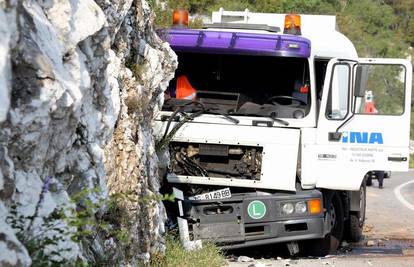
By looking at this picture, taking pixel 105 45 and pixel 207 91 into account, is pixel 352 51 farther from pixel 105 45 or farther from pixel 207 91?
pixel 105 45

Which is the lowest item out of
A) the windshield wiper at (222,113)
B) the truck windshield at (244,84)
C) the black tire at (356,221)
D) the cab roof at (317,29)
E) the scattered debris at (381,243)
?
the scattered debris at (381,243)

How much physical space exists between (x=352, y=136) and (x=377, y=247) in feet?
8.77

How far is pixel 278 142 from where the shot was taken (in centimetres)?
930

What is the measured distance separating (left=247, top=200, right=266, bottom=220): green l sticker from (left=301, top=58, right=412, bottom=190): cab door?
1.79 ft

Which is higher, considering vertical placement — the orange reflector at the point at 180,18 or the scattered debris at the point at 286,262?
the orange reflector at the point at 180,18

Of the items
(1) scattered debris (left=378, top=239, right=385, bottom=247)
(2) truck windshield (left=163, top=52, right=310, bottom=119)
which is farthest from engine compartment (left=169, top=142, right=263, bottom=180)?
(1) scattered debris (left=378, top=239, right=385, bottom=247)

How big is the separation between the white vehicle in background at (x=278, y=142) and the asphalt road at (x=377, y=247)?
334mm

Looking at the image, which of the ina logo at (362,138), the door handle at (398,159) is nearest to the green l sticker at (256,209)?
the ina logo at (362,138)

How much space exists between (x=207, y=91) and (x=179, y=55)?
1.83 feet

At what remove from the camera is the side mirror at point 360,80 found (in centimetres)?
936

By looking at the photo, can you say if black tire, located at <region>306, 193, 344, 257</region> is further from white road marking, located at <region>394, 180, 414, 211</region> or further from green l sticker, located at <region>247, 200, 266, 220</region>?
white road marking, located at <region>394, 180, 414, 211</region>

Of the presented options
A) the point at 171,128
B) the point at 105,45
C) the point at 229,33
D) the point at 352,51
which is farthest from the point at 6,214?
the point at 352,51

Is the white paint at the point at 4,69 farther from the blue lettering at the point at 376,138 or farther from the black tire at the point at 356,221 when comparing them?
the black tire at the point at 356,221

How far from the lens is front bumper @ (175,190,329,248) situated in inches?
371
